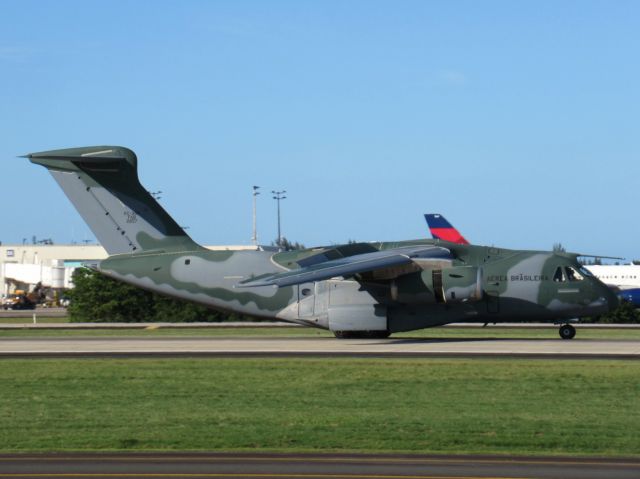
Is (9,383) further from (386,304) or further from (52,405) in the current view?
(386,304)

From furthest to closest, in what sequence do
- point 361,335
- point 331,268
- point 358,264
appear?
point 361,335, point 358,264, point 331,268

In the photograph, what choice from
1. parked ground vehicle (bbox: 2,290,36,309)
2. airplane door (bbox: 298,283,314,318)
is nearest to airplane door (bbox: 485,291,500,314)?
airplane door (bbox: 298,283,314,318)

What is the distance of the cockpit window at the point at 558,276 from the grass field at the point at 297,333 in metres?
3.42

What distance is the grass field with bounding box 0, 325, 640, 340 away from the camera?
1590 inches

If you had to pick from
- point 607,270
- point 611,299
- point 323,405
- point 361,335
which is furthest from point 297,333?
point 607,270

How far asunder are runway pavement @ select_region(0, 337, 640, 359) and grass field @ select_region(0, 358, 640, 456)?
200 centimetres

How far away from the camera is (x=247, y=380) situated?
2406 cm

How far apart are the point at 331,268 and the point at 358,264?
36.3 inches

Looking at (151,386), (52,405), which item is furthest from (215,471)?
(151,386)

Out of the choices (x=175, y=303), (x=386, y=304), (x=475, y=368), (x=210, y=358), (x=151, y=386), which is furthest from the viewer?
(x=175, y=303)

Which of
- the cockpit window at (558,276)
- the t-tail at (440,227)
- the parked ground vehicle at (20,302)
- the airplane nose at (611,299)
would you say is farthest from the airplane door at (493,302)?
the parked ground vehicle at (20,302)

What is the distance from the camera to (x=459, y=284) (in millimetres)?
34312

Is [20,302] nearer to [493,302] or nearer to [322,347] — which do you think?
[493,302]

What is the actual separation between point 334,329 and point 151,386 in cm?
1353
